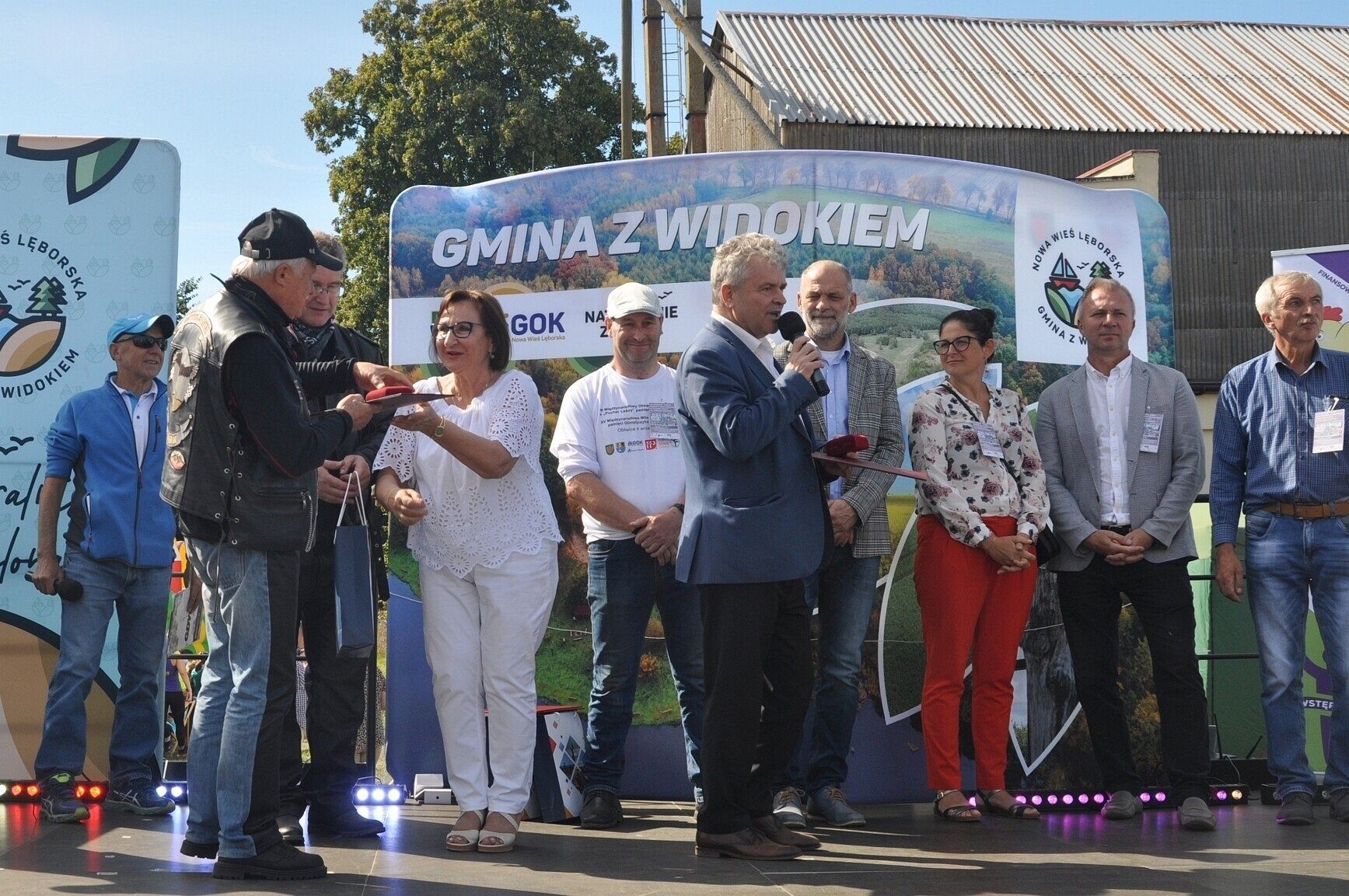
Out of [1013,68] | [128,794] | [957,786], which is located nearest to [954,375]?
[957,786]

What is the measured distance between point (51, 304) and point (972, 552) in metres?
3.69

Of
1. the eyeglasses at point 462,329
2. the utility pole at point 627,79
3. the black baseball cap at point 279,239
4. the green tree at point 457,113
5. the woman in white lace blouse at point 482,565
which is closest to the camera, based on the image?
the black baseball cap at point 279,239

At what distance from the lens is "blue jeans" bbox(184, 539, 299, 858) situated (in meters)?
3.74

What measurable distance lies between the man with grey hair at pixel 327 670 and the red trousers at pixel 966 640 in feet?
6.45

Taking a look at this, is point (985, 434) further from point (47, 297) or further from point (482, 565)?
point (47, 297)

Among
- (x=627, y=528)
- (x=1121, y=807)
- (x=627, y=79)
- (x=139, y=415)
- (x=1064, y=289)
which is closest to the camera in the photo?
(x=627, y=528)

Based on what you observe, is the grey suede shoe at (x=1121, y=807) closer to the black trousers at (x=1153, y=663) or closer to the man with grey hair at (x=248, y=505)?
the black trousers at (x=1153, y=663)

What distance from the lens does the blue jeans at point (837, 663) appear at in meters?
4.95

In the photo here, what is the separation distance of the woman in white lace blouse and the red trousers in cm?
141

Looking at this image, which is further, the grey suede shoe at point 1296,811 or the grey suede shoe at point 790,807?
the grey suede shoe at point 1296,811

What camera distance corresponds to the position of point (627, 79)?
1877 centimetres

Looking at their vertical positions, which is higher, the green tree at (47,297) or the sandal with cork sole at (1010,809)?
the green tree at (47,297)

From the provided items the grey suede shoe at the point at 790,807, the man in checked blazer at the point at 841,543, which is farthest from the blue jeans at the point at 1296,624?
the grey suede shoe at the point at 790,807

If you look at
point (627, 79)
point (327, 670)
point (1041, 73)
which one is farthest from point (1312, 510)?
point (1041, 73)
